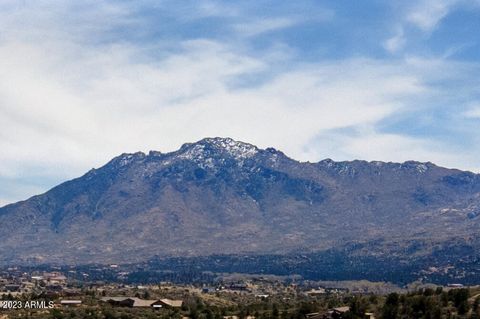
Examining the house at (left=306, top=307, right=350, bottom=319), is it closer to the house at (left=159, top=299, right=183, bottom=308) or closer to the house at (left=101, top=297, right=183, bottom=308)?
the house at (left=159, top=299, right=183, bottom=308)

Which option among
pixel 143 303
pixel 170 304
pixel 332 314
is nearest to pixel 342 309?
pixel 332 314

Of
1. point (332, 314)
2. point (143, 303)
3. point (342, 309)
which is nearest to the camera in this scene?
point (332, 314)

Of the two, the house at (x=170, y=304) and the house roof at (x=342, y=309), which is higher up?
the house at (x=170, y=304)

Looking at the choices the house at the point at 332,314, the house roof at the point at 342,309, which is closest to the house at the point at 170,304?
the house at the point at 332,314

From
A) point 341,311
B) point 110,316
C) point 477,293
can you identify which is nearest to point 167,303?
point 110,316

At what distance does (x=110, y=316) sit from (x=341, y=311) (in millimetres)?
31271

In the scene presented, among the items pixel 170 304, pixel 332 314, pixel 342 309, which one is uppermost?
pixel 170 304

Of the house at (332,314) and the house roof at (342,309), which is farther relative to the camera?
the house roof at (342,309)

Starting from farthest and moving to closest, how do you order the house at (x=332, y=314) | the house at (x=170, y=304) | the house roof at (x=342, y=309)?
the house at (x=170, y=304)
the house roof at (x=342, y=309)
the house at (x=332, y=314)

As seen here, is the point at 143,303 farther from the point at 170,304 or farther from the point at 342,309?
the point at 342,309

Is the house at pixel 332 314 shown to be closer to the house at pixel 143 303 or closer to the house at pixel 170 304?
the house at pixel 170 304

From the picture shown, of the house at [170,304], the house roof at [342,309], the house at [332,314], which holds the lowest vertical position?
the house at [332,314]

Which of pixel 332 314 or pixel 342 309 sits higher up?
pixel 342 309

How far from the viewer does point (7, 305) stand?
127 meters
